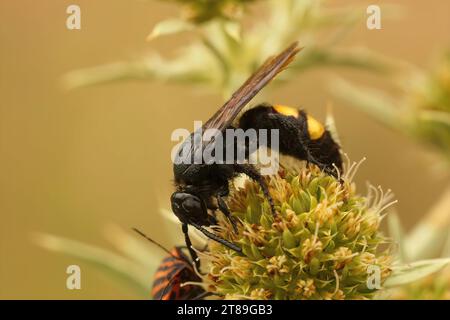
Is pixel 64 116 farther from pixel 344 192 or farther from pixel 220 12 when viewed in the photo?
pixel 344 192

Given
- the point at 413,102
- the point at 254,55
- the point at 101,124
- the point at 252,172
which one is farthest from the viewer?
the point at 101,124

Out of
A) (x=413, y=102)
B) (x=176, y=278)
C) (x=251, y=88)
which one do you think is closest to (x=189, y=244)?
(x=176, y=278)

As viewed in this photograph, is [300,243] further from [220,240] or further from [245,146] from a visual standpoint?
[245,146]

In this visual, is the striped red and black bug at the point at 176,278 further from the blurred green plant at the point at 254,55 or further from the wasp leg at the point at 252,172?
the blurred green plant at the point at 254,55

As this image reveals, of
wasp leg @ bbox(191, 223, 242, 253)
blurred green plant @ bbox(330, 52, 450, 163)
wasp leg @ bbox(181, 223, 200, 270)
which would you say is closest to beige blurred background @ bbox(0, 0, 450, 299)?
blurred green plant @ bbox(330, 52, 450, 163)

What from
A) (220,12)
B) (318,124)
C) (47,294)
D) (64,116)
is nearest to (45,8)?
(64,116)
